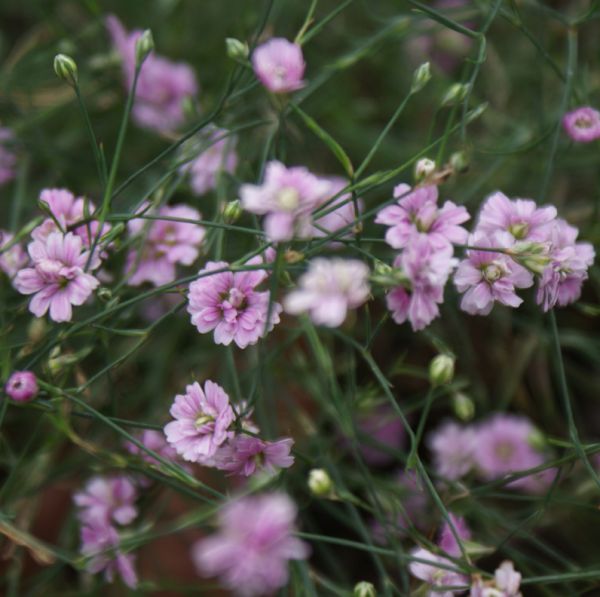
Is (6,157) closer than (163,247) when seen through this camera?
No

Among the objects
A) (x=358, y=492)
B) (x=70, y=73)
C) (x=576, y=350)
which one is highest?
(x=70, y=73)

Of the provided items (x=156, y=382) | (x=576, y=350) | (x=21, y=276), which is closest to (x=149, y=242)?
(x=21, y=276)

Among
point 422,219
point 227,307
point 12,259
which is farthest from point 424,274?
point 12,259

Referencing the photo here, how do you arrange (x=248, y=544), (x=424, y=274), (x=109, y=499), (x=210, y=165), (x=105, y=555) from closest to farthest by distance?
(x=248, y=544)
(x=424, y=274)
(x=105, y=555)
(x=109, y=499)
(x=210, y=165)

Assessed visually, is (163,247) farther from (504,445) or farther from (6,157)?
(504,445)

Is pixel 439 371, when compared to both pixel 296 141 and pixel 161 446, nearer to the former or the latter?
pixel 161 446

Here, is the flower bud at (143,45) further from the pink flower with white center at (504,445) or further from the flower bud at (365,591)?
the pink flower with white center at (504,445)

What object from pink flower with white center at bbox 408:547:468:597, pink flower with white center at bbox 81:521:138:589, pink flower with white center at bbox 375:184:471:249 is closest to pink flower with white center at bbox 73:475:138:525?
pink flower with white center at bbox 81:521:138:589
